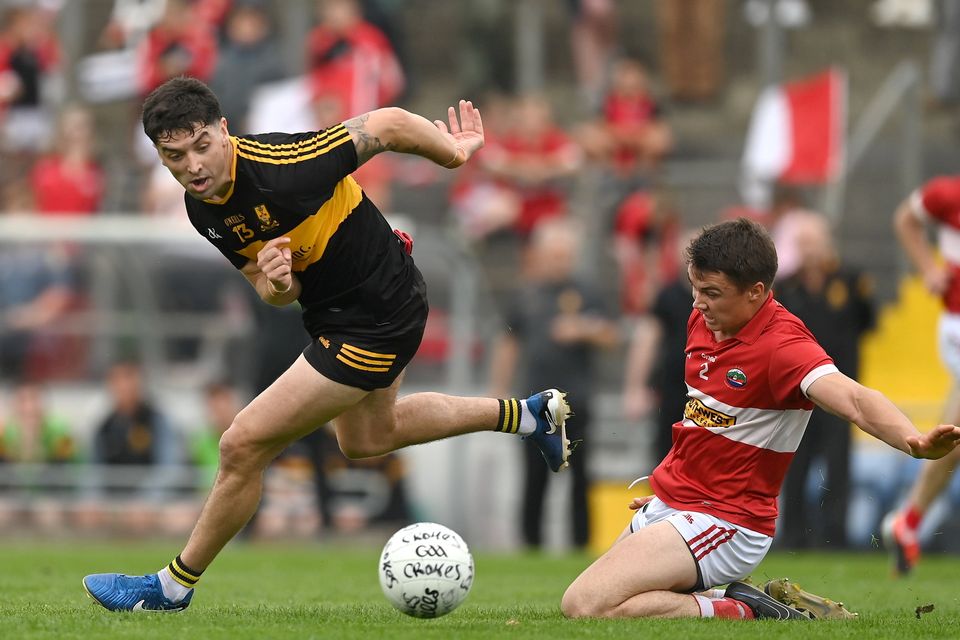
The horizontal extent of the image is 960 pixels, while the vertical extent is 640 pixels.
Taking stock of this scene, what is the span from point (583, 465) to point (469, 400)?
5389mm

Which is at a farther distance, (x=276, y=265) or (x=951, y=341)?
(x=951, y=341)

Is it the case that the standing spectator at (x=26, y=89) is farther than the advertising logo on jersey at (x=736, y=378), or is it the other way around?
the standing spectator at (x=26, y=89)

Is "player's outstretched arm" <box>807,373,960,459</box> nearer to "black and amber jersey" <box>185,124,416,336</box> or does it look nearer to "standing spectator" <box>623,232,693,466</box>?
"black and amber jersey" <box>185,124,416,336</box>

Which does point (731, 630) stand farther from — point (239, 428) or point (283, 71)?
point (283, 71)

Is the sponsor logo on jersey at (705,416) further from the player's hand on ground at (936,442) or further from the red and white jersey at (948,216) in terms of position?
the red and white jersey at (948,216)

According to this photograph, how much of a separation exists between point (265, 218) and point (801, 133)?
9.35 metres

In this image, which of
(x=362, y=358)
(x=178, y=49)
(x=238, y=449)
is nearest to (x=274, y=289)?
(x=362, y=358)

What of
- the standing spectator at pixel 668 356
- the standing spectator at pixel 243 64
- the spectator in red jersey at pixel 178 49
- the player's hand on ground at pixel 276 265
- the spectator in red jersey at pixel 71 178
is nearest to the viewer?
Answer: the player's hand on ground at pixel 276 265

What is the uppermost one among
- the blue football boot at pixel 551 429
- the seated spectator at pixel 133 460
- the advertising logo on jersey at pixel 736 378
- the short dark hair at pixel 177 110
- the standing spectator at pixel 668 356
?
the short dark hair at pixel 177 110

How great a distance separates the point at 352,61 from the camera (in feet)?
52.7

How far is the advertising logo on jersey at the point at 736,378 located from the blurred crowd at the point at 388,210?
19.8ft

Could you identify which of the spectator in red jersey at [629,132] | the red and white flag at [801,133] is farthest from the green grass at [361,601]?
the spectator in red jersey at [629,132]

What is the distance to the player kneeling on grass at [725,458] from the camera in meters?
6.35

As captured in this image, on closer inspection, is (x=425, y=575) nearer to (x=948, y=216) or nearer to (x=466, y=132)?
(x=466, y=132)
